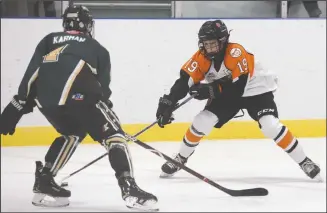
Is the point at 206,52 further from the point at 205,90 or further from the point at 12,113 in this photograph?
the point at 12,113

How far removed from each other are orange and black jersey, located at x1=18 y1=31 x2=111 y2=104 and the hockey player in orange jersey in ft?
0.43

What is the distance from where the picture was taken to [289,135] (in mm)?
896

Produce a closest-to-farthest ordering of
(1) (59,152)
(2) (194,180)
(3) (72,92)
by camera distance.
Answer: (3) (72,92), (1) (59,152), (2) (194,180)

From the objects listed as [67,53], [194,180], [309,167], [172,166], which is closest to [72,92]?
[67,53]

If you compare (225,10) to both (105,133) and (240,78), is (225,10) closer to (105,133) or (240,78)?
(240,78)

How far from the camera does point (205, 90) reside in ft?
2.35

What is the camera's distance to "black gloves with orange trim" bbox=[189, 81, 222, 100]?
2.36 ft

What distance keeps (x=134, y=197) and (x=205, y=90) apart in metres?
0.18

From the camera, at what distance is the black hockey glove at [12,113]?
0.60 metres

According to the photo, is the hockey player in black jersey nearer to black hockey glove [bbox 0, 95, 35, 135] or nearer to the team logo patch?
black hockey glove [bbox 0, 95, 35, 135]

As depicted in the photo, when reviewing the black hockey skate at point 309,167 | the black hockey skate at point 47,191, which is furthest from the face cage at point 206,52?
the black hockey skate at point 309,167

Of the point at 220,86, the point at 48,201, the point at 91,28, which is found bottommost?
the point at 48,201

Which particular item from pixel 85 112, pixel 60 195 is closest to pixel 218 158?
pixel 60 195

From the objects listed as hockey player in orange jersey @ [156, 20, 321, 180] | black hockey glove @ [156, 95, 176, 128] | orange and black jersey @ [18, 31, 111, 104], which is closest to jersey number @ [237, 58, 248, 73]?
hockey player in orange jersey @ [156, 20, 321, 180]
